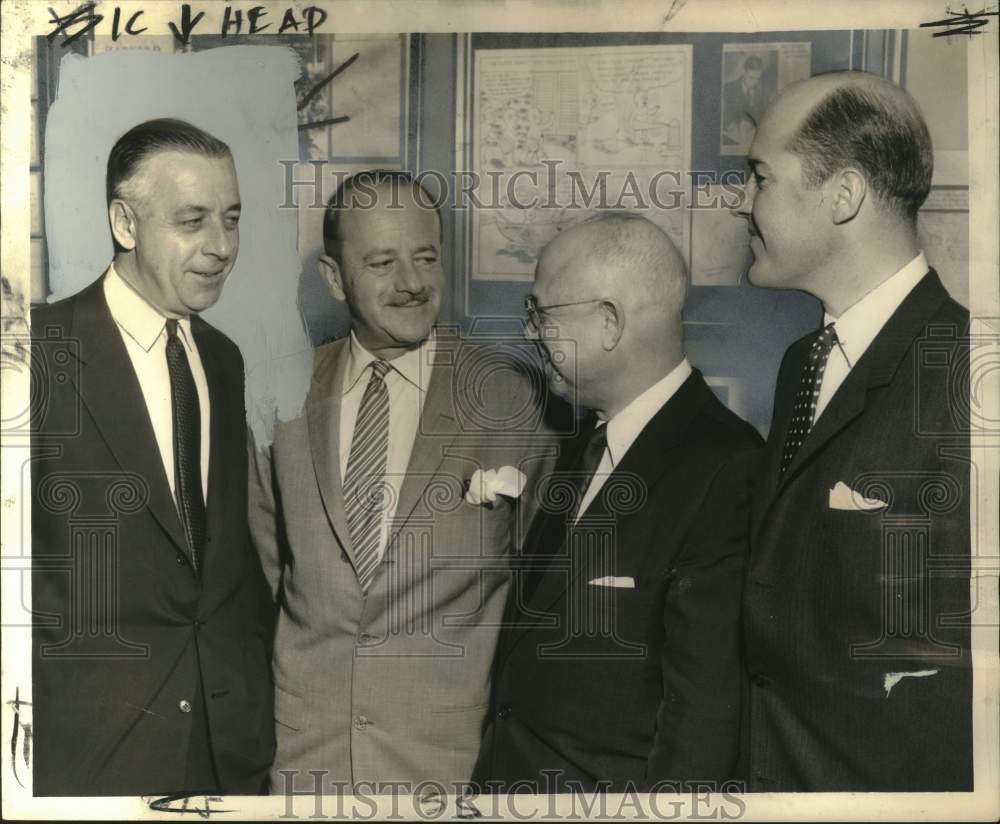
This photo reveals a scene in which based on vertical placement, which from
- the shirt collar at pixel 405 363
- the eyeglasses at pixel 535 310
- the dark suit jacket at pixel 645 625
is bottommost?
the dark suit jacket at pixel 645 625

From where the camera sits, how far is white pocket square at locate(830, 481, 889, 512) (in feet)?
7.12

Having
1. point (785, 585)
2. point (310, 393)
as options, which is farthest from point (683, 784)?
point (310, 393)

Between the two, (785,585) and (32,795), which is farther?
(32,795)

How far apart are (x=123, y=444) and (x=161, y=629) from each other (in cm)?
35

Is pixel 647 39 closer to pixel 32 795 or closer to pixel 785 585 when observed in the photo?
pixel 785 585

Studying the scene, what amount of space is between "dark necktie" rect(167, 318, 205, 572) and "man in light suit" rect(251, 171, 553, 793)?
4.2 inches

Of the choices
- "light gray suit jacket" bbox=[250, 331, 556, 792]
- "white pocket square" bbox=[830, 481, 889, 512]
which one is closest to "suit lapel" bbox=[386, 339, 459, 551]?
"light gray suit jacket" bbox=[250, 331, 556, 792]

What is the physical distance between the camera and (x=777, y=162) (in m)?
2.21

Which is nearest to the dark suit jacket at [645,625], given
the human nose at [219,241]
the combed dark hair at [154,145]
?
the human nose at [219,241]

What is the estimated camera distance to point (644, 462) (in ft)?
7.14

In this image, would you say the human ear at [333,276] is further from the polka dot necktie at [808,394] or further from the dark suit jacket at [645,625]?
the polka dot necktie at [808,394]

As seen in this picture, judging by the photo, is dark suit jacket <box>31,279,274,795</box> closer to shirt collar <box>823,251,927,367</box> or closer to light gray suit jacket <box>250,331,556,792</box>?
light gray suit jacket <box>250,331,556,792</box>

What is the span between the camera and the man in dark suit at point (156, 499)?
224cm

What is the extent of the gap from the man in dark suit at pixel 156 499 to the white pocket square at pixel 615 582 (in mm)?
613
